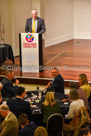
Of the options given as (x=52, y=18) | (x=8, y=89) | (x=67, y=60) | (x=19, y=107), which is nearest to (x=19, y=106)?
(x=19, y=107)

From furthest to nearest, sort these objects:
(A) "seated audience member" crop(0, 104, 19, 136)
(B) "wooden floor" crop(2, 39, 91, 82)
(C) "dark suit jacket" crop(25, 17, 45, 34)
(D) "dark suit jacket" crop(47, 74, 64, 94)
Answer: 1. (C) "dark suit jacket" crop(25, 17, 45, 34)
2. (B) "wooden floor" crop(2, 39, 91, 82)
3. (D) "dark suit jacket" crop(47, 74, 64, 94)
4. (A) "seated audience member" crop(0, 104, 19, 136)

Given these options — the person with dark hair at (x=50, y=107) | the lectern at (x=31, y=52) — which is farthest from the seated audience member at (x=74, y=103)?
the lectern at (x=31, y=52)

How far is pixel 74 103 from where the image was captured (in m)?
6.02

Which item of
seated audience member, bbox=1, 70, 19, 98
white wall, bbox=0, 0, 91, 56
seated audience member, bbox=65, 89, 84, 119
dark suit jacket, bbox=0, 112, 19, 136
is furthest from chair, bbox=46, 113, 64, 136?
white wall, bbox=0, 0, 91, 56

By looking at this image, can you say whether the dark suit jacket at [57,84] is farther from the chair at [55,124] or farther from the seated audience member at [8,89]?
the chair at [55,124]

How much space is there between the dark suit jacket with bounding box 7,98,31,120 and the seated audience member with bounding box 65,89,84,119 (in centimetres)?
82

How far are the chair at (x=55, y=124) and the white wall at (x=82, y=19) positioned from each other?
11.1 metres

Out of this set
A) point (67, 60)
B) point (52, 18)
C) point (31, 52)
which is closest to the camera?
point (31, 52)

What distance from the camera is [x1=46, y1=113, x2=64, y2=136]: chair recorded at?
5.64m

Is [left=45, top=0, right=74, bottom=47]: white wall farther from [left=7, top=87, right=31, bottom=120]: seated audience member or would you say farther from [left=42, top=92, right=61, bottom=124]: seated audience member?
[left=7, top=87, right=31, bottom=120]: seated audience member

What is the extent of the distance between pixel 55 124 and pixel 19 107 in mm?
715

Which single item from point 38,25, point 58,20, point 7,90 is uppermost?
point 58,20

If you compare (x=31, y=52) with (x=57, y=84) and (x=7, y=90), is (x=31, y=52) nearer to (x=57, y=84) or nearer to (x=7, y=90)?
(x=57, y=84)

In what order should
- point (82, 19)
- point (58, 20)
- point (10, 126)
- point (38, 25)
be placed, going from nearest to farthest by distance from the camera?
point (10, 126)
point (38, 25)
point (58, 20)
point (82, 19)
